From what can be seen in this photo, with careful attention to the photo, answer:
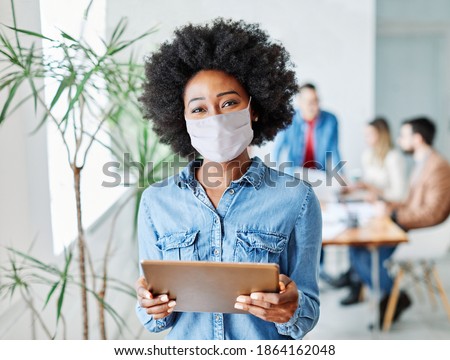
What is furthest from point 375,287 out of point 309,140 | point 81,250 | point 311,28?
point 81,250

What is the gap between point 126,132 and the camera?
69.7 inches

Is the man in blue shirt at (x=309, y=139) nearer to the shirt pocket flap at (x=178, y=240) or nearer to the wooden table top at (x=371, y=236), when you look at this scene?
the shirt pocket flap at (x=178, y=240)

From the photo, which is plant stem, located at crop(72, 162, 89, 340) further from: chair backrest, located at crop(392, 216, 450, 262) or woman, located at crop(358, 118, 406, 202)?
chair backrest, located at crop(392, 216, 450, 262)

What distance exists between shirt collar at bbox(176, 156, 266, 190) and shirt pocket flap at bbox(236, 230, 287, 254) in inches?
4.4

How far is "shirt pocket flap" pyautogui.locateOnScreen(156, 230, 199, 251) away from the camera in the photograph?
140cm

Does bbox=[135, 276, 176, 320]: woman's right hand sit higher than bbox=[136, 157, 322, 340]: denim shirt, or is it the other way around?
bbox=[136, 157, 322, 340]: denim shirt

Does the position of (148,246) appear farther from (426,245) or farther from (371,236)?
(426,245)

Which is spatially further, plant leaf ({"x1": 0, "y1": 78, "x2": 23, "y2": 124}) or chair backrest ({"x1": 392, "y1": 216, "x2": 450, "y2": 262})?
chair backrest ({"x1": 392, "y1": 216, "x2": 450, "y2": 262})

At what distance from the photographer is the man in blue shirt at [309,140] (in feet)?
5.65

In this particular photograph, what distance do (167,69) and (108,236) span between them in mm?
643

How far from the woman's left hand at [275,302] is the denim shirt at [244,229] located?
A: 1.4 inches
